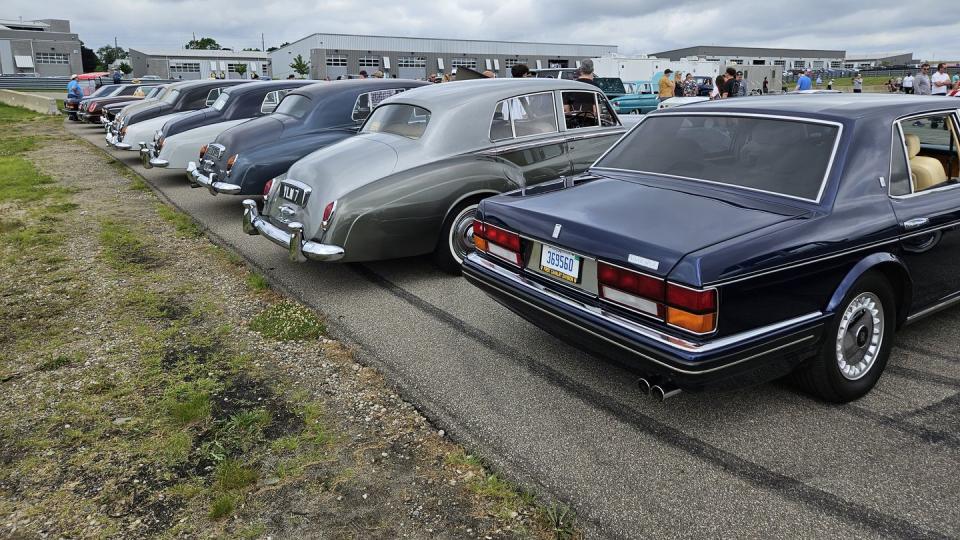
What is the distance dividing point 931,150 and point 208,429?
4.42 metres

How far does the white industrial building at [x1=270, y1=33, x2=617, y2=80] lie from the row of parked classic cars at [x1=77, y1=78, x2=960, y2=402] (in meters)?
69.3

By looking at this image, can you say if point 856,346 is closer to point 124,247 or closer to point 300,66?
point 124,247

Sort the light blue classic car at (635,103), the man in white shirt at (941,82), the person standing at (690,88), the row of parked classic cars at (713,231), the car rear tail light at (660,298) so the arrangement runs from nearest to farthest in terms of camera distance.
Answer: the car rear tail light at (660,298) → the row of parked classic cars at (713,231) → the man in white shirt at (941,82) → the light blue classic car at (635,103) → the person standing at (690,88)

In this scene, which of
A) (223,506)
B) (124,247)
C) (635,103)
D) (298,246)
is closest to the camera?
(223,506)

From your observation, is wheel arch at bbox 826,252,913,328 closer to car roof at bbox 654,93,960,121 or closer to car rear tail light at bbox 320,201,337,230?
car roof at bbox 654,93,960,121

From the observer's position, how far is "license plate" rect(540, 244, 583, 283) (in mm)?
3463

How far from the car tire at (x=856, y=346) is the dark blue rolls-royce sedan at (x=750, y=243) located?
10mm

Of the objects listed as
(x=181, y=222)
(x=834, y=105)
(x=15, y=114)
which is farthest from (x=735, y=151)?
(x=15, y=114)

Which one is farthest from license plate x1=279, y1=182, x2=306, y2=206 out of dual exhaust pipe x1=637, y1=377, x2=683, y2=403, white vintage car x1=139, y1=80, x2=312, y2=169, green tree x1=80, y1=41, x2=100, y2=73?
green tree x1=80, y1=41, x2=100, y2=73

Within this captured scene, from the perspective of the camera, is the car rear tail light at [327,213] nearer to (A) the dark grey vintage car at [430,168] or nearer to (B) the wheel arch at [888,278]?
(A) the dark grey vintage car at [430,168]

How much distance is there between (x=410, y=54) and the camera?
82125 millimetres

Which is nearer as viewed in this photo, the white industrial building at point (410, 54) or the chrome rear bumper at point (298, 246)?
the chrome rear bumper at point (298, 246)

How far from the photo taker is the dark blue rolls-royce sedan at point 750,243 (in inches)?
118

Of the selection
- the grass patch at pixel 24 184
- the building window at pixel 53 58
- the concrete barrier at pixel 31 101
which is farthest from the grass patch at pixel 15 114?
the building window at pixel 53 58
